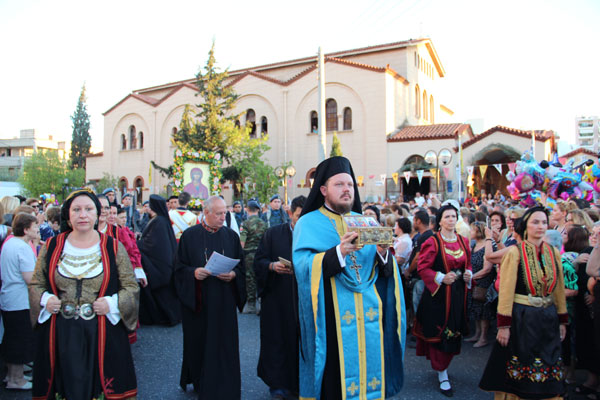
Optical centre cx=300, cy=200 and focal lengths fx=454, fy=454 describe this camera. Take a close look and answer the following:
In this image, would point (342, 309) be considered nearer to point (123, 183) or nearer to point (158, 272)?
point (158, 272)

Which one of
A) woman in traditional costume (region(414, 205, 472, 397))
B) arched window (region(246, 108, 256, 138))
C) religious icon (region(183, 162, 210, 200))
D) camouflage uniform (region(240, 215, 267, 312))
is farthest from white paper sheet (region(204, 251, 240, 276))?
arched window (region(246, 108, 256, 138))

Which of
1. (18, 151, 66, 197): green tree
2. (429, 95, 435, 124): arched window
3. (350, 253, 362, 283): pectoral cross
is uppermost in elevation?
(429, 95, 435, 124): arched window

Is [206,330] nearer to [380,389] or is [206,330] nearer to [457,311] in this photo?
[380,389]

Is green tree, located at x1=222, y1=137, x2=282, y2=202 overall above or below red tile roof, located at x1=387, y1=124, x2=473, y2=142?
below

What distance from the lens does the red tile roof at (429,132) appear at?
25.9 meters

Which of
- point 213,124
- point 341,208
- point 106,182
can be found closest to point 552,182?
point 341,208

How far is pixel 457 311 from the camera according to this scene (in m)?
5.12

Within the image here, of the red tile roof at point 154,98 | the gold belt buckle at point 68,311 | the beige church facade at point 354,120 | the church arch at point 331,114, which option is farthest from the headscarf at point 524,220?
the red tile roof at point 154,98

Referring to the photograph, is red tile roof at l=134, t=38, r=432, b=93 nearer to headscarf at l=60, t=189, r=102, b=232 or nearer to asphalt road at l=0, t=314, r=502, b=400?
asphalt road at l=0, t=314, r=502, b=400

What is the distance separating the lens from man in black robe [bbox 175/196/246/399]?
4414 mm

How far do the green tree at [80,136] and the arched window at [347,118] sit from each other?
→ 3388cm

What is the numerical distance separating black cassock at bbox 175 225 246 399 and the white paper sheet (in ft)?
0.59

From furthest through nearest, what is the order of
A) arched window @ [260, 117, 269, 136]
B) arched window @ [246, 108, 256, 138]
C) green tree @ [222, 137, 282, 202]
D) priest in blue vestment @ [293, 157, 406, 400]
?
1. arched window @ [246, 108, 256, 138]
2. arched window @ [260, 117, 269, 136]
3. green tree @ [222, 137, 282, 202]
4. priest in blue vestment @ [293, 157, 406, 400]

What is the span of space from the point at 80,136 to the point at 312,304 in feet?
178
